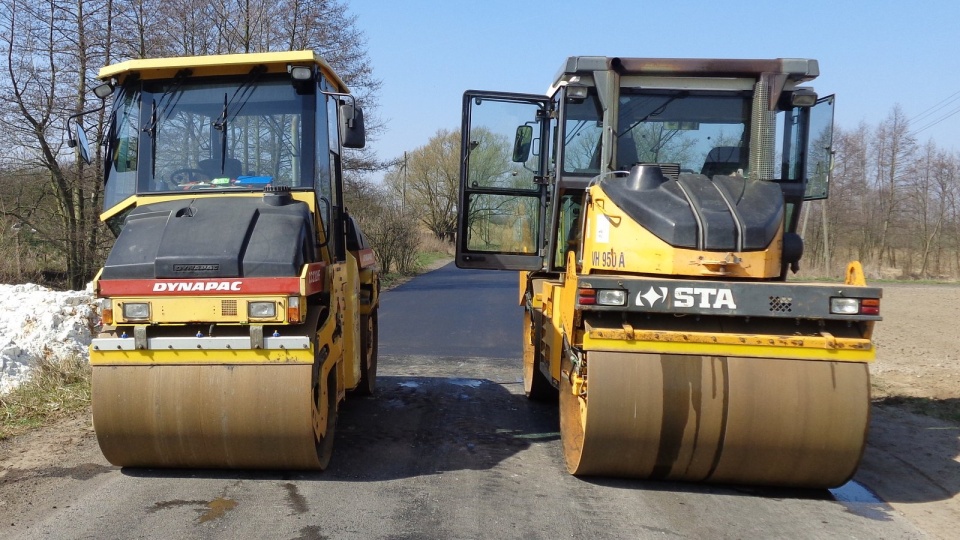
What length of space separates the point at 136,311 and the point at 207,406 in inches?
27.5

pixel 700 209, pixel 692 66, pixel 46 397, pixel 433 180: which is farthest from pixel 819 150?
pixel 433 180

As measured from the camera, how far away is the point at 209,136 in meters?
5.79

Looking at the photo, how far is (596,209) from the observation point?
5.63 m

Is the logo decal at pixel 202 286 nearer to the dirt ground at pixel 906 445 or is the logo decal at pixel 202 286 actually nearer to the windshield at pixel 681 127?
the dirt ground at pixel 906 445

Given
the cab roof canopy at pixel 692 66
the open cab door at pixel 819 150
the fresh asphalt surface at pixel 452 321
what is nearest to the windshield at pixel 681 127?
the cab roof canopy at pixel 692 66

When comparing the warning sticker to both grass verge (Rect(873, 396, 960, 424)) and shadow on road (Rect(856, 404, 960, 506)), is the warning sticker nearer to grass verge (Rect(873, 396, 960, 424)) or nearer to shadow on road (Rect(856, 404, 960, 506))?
shadow on road (Rect(856, 404, 960, 506))

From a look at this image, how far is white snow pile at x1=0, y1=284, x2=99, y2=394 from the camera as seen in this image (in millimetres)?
7530

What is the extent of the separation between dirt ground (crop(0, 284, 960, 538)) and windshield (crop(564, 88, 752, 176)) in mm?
2405

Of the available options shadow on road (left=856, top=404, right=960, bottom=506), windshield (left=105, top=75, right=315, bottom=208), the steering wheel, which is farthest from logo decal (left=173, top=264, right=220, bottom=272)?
shadow on road (left=856, top=404, right=960, bottom=506)

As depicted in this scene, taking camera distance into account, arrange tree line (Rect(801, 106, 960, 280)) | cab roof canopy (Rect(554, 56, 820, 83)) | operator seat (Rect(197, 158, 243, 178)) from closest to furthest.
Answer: operator seat (Rect(197, 158, 243, 178)) → cab roof canopy (Rect(554, 56, 820, 83)) → tree line (Rect(801, 106, 960, 280))

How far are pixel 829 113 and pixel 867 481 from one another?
2742 millimetres

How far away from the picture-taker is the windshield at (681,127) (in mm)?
6426

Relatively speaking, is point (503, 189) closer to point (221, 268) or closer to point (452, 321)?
point (221, 268)

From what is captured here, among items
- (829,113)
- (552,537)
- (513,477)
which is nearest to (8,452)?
(513,477)
